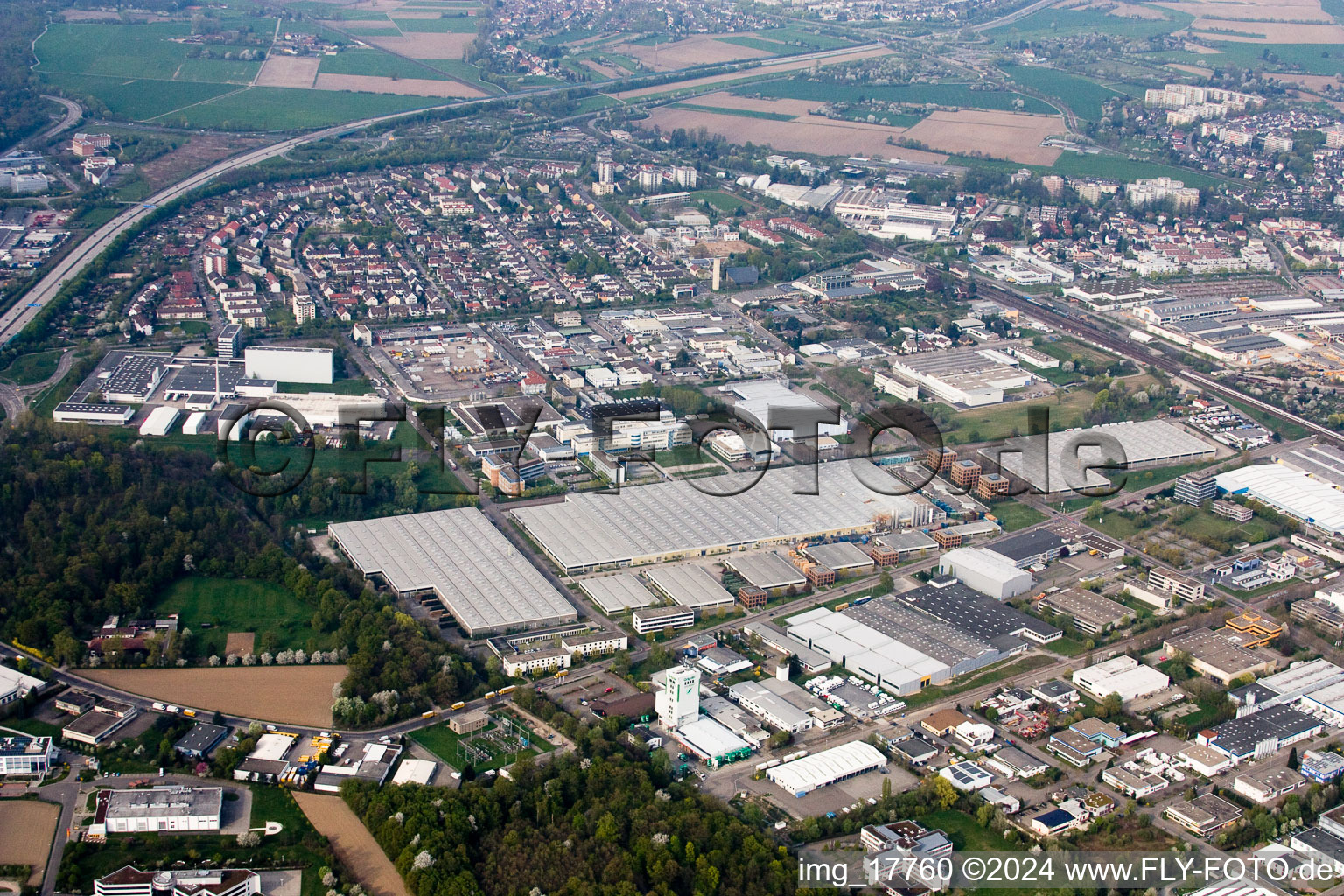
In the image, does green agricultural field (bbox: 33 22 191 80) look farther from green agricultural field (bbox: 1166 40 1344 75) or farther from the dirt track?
the dirt track

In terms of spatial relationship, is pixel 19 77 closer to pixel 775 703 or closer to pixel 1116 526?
pixel 1116 526

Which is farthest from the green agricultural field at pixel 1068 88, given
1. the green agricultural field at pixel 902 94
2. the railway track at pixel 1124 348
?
the railway track at pixel 1124 348

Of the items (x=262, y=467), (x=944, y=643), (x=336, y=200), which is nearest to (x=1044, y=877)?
(x=944, y=643)

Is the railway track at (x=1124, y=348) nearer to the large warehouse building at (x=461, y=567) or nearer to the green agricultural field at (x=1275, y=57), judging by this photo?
the large warehouse building at (x=461, y=567)

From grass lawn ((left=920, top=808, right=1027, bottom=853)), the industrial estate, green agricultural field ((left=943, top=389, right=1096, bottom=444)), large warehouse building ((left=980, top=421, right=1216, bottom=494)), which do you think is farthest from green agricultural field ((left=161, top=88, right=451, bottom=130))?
grass lawn ((left=920, top=808, right=1027, bottom=853))

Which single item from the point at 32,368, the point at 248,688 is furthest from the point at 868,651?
the point at 32,368

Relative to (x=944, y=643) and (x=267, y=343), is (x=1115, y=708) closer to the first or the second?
(x=944, y=643)

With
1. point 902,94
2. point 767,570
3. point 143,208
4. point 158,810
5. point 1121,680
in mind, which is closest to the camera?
point 158,810

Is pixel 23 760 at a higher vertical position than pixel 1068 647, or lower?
higher
